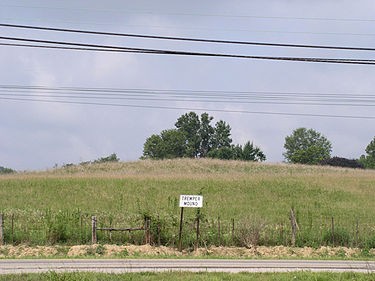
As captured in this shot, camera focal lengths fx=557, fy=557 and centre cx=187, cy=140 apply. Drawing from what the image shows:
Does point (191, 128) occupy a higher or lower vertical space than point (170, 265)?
higher

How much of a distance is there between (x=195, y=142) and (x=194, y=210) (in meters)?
98.3

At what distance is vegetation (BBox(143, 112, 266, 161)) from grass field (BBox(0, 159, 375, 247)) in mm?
69324

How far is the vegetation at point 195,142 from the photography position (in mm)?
126375

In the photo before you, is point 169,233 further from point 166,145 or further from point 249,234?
point 166,145

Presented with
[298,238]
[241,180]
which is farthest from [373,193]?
[298,238]

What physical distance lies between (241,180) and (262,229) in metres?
23.4

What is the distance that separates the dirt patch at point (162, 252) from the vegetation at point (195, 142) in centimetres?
9784

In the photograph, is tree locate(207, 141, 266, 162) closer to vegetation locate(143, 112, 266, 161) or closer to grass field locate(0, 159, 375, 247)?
vegetation locate(143, 112, 266, 161)

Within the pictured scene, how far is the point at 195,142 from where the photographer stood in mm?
135875

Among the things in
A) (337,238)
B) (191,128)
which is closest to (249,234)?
(337,238)

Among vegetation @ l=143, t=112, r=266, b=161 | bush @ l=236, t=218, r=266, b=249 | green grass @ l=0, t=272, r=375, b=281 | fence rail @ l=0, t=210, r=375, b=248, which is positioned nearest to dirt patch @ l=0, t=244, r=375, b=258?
bush @ l=236, t=218, r=266, b=249

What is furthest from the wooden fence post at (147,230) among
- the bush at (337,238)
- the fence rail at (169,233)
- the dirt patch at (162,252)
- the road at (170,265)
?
the bush at (337,238)

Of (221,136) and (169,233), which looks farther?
(221,136)

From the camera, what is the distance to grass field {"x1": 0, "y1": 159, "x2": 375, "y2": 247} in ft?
94.9
